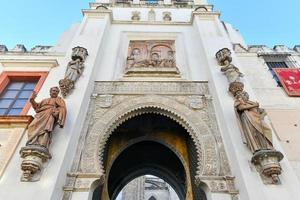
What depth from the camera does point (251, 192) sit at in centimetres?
430

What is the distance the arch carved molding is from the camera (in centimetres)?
508

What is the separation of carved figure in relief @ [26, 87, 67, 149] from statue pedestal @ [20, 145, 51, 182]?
0.15 meters

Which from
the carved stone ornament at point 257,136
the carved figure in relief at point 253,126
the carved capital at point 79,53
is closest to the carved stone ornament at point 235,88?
the carved stone ornament at point 257,136

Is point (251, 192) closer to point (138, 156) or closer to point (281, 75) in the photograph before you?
point (138, 156)

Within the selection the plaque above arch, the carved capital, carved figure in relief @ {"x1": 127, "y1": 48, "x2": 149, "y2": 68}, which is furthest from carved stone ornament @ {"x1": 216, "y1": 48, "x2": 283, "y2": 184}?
the carved capital

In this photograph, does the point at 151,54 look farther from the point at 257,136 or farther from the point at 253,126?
the point at 257,136

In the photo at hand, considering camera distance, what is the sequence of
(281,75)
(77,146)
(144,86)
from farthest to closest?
(281,75), (144,86), (77,146)

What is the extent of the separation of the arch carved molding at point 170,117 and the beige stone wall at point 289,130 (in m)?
1.55

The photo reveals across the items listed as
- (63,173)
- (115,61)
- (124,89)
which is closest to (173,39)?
(115,61)

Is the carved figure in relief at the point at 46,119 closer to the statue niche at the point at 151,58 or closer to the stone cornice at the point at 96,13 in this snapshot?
the statue niche at the point at 151,58

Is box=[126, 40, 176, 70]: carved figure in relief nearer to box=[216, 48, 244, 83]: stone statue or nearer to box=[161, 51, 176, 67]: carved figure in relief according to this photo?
box=[161, 51, 176, 67]: carved figure in relief

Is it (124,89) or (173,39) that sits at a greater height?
(173,39)

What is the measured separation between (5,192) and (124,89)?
12.1 feet

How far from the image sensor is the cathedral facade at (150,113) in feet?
15.3
